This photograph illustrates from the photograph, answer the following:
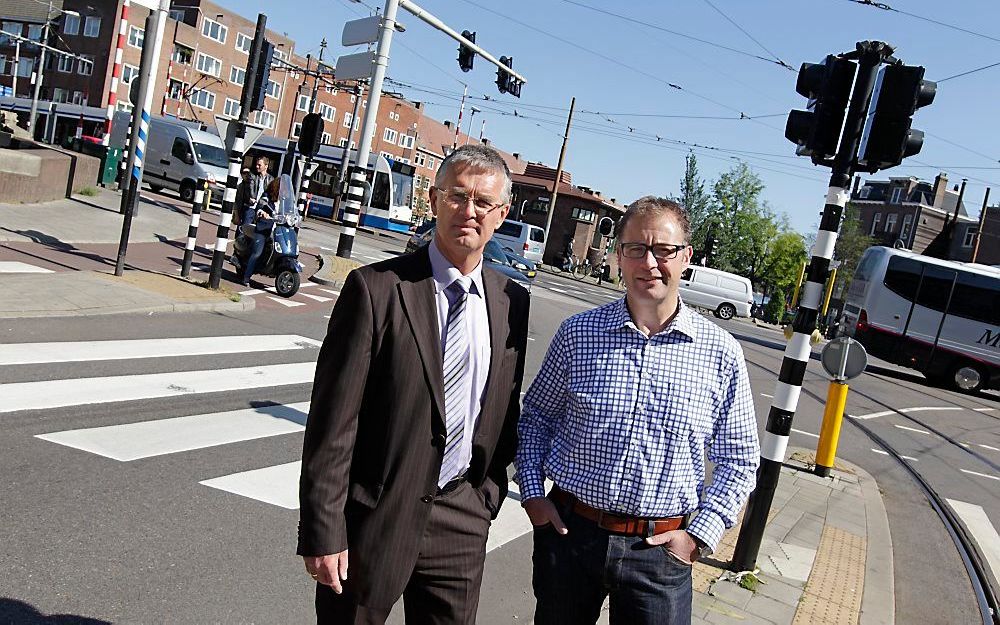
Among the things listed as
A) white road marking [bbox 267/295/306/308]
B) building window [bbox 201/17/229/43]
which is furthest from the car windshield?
building window [bbox 201/17/229/43]

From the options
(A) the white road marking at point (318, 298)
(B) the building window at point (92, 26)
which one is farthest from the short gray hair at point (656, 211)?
(B) the building window at point (92, 26)

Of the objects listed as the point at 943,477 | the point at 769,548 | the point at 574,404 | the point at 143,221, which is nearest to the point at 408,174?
the point at 143,221

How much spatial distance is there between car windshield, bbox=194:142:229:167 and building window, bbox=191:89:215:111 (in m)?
40.6

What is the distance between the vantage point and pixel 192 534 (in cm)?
423

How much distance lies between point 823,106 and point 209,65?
7105 cm

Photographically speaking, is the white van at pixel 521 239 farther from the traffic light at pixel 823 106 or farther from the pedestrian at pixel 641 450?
the pedestrian at pixel 641 450

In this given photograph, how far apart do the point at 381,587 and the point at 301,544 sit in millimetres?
256

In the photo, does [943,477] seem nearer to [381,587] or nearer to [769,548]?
[769,548]

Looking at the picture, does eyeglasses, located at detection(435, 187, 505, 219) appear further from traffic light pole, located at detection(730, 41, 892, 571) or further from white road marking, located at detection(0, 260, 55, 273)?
white road marking, located at detection(0, 260, 55, 273)

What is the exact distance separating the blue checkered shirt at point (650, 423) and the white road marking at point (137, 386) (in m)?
4.48

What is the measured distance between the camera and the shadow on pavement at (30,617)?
10.3ft

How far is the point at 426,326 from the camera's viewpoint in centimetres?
232

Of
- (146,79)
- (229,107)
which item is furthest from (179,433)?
(229,107)

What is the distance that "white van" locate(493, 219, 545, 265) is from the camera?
4131cm
